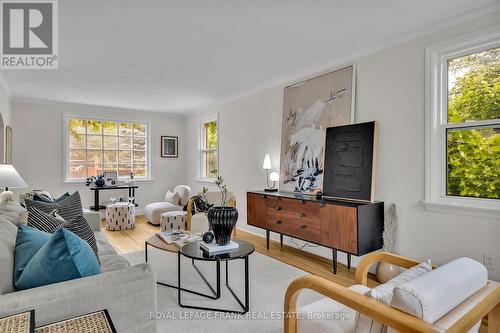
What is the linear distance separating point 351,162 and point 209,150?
3.75 meters

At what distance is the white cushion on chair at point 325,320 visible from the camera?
53.0 inches

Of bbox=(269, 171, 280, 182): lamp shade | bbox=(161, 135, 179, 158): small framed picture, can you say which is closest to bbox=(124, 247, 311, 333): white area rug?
bbox=(269, 171, 280, 182): lamp shade

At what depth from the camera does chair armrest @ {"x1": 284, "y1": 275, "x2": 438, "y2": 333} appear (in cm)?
102

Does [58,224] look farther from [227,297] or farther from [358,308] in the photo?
[358,308]

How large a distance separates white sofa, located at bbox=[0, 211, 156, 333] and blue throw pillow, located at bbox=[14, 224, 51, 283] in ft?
0.08

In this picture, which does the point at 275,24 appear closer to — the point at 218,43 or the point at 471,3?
the point at 218,43

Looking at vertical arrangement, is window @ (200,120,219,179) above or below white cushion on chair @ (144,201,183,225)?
above

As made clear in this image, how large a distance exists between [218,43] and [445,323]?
9.45ft

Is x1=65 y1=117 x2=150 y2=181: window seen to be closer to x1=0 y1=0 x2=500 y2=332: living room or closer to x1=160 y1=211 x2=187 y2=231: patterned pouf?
x1=0 y1=0 x2=500 y2=332: living room

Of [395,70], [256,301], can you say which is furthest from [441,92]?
[256,301]

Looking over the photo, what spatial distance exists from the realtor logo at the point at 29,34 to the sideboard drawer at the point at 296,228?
3.07 m

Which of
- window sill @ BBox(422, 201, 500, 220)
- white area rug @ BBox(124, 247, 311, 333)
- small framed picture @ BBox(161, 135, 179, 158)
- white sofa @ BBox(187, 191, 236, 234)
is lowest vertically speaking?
white area rug @ BBox(124, 247, 311, 333)

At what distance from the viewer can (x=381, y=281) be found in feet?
9.25

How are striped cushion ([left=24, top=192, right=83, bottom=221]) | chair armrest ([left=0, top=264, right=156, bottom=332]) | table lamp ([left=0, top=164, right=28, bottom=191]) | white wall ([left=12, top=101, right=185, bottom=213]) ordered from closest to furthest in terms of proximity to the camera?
chair armrest ([left=0, top=264, right=156, bottom=332]) < striped cushion ([left=24, top=192, right=83, bottom=221]) < table lamp ([left=0, top=164, right=28, bottom=191]) < white wall ([left=12, top=101, right=185, bottom=213])
